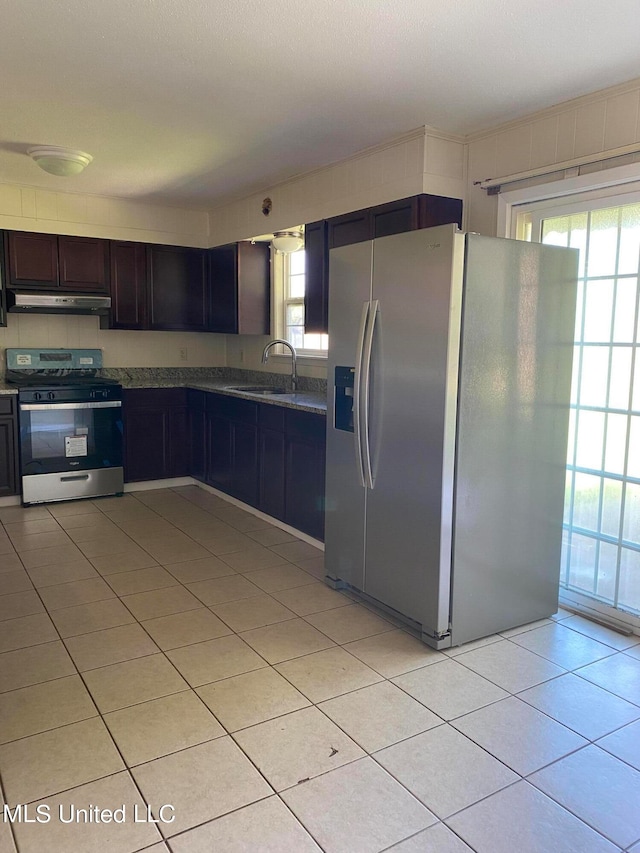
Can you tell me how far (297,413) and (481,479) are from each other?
1.56 m

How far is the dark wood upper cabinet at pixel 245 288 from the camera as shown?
17.7ft

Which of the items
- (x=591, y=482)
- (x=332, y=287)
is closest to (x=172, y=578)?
(x=332, y=287)

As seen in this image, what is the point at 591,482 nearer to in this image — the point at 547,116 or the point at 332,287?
the point at 332,287

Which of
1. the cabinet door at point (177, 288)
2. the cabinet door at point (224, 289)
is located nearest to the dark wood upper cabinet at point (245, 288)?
the cabinet door at point (224, 289)

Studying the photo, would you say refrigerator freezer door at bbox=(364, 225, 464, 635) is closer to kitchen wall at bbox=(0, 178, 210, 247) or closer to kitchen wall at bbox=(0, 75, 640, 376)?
kitchen wall at bbox=(0, 75, 640, 376)

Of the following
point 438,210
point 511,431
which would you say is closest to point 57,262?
point 438,210

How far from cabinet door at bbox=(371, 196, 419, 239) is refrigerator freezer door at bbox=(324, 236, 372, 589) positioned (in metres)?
0.59

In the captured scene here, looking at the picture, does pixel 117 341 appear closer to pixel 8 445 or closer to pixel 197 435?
pixel 197 435

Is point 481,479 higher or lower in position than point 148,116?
lower

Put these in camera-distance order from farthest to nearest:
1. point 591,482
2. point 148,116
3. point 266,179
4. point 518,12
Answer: point 266,179, point 148,116, point 591,482, point 518,12

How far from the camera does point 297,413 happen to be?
4.08 meters

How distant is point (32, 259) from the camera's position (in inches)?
200

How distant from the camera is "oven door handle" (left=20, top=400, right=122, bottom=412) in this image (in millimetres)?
4883

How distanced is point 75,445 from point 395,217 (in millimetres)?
3055
